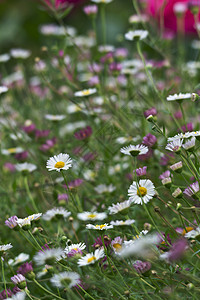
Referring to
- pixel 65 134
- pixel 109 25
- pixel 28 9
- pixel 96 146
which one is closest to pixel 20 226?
pixel 96 146

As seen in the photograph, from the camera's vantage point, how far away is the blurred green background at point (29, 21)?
1812 mm

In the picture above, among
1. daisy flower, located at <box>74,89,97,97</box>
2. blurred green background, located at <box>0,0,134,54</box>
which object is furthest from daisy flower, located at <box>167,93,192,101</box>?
blurred green background, located at <box>0,0,134,54</box>

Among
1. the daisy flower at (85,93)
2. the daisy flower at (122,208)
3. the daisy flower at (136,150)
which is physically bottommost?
the daisy flower at (122,208)

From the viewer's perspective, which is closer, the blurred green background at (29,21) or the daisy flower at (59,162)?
the daisy flower at (59,162)

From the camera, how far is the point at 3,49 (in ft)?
6.30

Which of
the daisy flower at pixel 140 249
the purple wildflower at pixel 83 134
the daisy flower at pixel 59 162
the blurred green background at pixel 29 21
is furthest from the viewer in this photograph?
the blurred green background at pixel 29 21

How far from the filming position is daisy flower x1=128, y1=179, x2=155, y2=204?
1.84 ft

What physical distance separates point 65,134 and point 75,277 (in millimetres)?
560

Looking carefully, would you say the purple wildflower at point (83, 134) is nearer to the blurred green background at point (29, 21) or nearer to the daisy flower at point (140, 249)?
the daisy flower at point (140, 249)

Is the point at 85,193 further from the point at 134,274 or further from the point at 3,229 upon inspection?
the point at 134,274

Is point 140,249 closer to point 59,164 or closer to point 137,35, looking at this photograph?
point 59,164

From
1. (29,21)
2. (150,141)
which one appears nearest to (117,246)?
(150,141)

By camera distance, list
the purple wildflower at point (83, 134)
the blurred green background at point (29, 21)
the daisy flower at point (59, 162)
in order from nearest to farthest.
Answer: the daisy flower at point (59, 162)
the purple wildflower at point (83, 134)
the blurred green background at point (29, 21)

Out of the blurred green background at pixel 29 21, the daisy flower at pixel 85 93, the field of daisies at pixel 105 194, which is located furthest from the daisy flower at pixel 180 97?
the blurred green background at pixel 29 21
